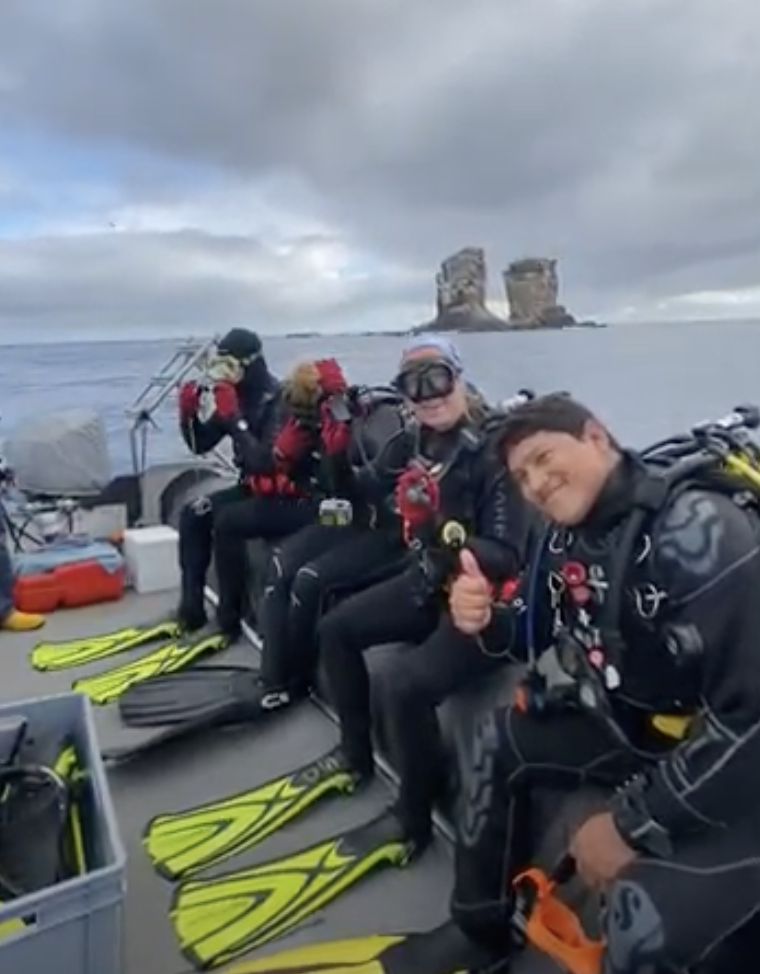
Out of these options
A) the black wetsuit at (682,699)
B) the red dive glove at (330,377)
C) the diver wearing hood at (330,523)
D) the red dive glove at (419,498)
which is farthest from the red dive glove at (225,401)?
the black wetsuit at (682,699)

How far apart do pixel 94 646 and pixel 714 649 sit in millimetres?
2936

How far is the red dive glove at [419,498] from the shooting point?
214 centimetres

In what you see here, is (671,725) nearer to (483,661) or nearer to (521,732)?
(521,732)

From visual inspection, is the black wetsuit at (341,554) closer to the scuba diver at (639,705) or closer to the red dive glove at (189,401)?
the red dive glove at (189,401)

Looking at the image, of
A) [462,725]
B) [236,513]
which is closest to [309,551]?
[236,513]

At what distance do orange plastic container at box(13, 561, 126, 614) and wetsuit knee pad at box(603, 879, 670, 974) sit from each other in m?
3.45

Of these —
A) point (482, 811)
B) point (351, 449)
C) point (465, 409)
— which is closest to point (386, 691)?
point (482, 811)

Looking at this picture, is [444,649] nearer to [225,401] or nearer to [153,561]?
[225,401]

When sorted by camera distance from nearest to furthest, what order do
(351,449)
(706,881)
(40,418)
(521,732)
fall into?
(706,881), (521,732), (351,449), (40,418)

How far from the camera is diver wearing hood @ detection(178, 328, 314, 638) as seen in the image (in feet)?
11.3

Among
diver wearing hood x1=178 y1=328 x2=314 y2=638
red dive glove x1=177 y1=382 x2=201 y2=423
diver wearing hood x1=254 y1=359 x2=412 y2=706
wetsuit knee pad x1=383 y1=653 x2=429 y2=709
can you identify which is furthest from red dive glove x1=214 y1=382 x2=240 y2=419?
wetsuit knee pad x1=383 y1=653 x2=429 y2=709

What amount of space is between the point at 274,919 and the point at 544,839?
63cm

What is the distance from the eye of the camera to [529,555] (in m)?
1.95

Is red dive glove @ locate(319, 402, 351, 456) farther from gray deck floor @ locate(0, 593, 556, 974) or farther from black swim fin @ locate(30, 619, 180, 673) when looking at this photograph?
black swim fin @ locate(30, 619, 180, 673)
